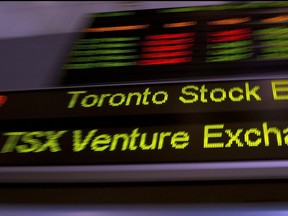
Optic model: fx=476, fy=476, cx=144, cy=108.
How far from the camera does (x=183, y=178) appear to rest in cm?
139

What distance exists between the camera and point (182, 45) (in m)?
1.82

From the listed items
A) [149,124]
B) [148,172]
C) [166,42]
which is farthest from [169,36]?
[148,172]

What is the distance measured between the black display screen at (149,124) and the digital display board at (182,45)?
125 millimetres

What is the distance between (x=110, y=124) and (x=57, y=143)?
0.58 feet

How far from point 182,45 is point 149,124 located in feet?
1.52

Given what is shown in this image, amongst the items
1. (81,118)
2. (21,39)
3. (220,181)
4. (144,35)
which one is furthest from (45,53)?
(220,181)

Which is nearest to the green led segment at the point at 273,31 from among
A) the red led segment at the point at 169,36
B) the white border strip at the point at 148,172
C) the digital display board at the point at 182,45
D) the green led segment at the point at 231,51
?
the digital display board at the point at 182,45

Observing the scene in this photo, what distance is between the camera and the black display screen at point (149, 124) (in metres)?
1.39

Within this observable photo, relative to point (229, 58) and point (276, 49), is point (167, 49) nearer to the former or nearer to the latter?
point (229, 58)

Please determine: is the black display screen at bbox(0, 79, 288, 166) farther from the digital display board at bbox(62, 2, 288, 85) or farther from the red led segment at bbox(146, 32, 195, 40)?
the red led segment at bbox(146, 32, 195, 40)

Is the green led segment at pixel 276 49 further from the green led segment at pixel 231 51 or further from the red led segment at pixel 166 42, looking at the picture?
the red led segment at pixel 166 42

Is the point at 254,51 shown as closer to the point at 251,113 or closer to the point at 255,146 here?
the point at 251,113

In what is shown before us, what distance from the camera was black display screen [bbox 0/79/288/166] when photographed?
4.57ft

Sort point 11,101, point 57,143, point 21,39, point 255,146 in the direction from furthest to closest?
point 21,39 → point 11,101 → point 57,143 → point 255,146
